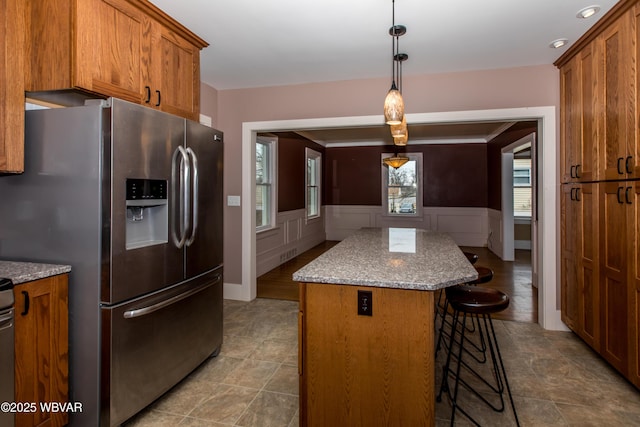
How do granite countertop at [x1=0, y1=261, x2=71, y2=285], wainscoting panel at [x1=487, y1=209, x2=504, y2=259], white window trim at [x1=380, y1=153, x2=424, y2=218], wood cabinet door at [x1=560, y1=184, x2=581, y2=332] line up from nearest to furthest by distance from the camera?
granite countertop at [x1=0, y1=261, x2=71, y2=285], wood cabinet door at [x1=560, y1=184, x2=581, y2=332], wainscoting panel at [x1=487, y1=209, x2=504, y2=259], white window trim at [x1=380, y1=153, x2=424, y2=218]

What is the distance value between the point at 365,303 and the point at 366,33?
6.75ft

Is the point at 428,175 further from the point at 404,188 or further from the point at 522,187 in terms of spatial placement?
the point at 522,187

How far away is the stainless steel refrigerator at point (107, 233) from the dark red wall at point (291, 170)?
401 centimetres

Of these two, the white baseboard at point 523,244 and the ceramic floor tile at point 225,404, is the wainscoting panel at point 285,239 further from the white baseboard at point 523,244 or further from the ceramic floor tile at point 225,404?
the white baseboard at point 523,244

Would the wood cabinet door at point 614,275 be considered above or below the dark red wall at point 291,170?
below

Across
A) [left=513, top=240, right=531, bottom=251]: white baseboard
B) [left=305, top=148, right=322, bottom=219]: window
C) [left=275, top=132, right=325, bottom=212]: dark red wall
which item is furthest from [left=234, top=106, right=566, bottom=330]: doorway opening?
[left=513, top=240, right=531, bottom=251]: white baseboard

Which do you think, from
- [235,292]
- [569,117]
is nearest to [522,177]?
[569,117]

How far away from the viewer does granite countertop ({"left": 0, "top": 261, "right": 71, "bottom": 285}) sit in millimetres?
1553

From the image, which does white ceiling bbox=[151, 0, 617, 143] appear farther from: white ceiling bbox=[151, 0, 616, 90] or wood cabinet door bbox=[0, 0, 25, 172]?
wood cabinet door bbox=[0, 0, 25, 172]

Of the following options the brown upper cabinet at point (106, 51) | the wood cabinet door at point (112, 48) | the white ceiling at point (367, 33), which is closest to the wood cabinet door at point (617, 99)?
the white ceiling at point (367, 33)

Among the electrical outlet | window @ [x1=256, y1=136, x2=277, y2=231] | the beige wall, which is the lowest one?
the electrical outlet

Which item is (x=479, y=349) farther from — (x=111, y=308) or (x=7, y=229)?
(x=7, y=229)

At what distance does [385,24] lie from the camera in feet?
8.32

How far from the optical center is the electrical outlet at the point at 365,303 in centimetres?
159
